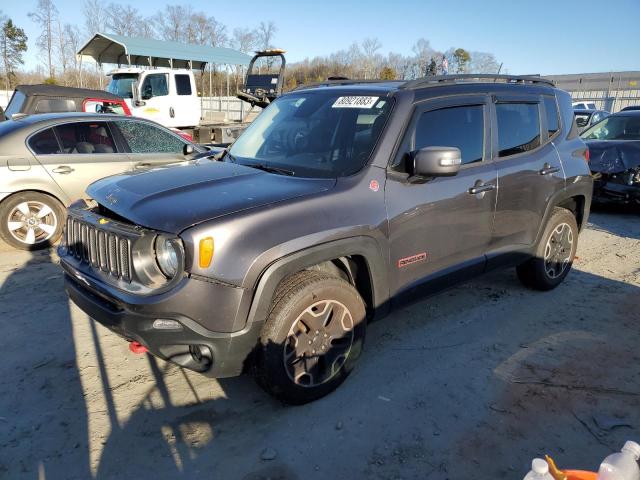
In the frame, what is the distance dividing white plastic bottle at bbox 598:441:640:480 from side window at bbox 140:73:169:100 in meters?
15.4

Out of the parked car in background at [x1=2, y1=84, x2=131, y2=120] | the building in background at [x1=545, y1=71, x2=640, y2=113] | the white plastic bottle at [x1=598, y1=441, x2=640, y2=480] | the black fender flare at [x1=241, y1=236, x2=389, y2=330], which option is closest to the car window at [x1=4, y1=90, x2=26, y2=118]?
the parked car in background at [x1=2, y1=84, x2=131, y2=120]

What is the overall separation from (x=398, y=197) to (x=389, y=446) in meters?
1.53

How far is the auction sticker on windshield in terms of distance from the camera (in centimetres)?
345

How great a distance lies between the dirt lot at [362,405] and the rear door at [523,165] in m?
0.82

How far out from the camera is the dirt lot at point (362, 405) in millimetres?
2566

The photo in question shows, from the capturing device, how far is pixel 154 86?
14859mm

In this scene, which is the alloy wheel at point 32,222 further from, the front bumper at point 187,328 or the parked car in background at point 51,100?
the front bumper at point 187,328

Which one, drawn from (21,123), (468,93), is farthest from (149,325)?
(21,123)

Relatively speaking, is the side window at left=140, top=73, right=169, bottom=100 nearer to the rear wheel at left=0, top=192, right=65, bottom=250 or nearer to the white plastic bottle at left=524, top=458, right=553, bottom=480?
the rear wheel at left=0, top=192, right=65, bottom=250

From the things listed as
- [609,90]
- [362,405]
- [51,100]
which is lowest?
[362,405]

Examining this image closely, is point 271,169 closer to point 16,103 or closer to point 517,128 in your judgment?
point 517,128

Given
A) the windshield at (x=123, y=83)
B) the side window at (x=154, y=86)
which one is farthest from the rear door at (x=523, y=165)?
the windshield at (x=123, y=83)

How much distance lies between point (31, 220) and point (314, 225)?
15.4ft

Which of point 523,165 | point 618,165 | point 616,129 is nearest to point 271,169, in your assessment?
point 523,165
